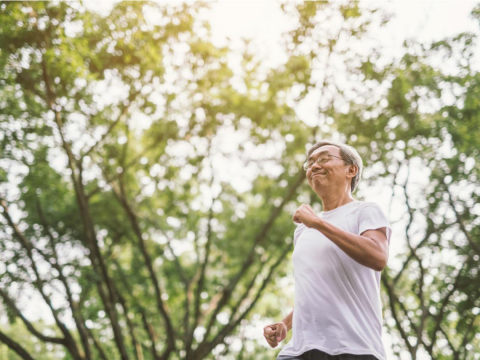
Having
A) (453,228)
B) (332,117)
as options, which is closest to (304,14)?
(332,117)

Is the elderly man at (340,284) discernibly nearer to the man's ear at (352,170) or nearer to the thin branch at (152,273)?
the man's ear at (352,170)

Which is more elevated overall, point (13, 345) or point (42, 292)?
point (42, 292)

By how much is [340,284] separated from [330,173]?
705mm

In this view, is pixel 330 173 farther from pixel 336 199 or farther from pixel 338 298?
pixel 338 298

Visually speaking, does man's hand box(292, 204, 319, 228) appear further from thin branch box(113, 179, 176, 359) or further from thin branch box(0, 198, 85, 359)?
thin branch box(0, 198, 85, 359)

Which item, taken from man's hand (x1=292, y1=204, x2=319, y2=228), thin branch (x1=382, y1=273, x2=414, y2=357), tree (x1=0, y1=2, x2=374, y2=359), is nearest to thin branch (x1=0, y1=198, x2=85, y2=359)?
tree (x1=0, y1=2, x2=374, y2=359)

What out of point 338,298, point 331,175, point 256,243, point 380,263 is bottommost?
point 338,298

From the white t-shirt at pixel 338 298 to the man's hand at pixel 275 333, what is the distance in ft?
1.01

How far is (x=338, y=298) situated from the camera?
2.47 metres

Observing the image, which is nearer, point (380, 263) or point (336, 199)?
point (380, 263)

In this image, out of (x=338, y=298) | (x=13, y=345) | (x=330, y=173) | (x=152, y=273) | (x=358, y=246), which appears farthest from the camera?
(x=152, y=273)

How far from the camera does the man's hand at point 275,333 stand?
293cm

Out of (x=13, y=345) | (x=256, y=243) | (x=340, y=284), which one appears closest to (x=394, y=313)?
(x=256, y=243)

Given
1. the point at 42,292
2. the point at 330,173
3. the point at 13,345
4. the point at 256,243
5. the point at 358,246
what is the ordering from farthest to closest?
1. the point at 256,243
2. the point at 42,292
3. the point at 13,345
4. the point at 330,173
5. the point at 358,246
